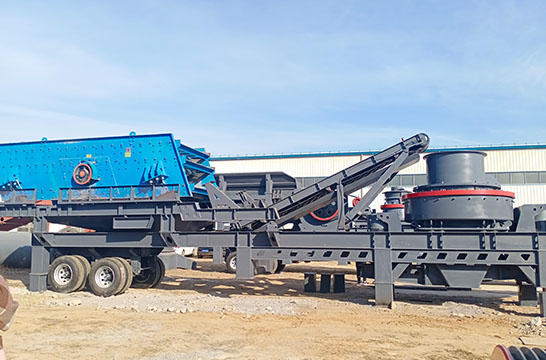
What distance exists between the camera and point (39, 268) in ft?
39.0

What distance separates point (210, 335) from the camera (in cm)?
754

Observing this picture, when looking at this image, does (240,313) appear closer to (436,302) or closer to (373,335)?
(373,335)

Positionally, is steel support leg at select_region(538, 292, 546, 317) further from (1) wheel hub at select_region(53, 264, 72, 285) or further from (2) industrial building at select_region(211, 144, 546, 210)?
(2) industrial building at select_region(211, 144, 546, 210)

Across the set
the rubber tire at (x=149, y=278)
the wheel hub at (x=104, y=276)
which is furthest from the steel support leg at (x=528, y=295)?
the wheel hub at (x=104, y=276)

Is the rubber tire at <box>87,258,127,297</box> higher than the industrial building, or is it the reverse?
the industrial building

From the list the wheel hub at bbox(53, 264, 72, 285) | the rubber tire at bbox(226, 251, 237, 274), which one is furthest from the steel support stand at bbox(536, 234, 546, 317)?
the wheel hub at bbox(53, 264, 72, 285)

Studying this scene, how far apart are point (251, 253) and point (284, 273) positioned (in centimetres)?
670

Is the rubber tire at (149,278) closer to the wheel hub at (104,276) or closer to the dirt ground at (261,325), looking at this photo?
the dirt ground at (261,325)

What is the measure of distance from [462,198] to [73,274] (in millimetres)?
9368

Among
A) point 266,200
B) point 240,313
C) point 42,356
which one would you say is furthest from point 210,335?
point 266,200

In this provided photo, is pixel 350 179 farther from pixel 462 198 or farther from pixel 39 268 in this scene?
pixel 39 268

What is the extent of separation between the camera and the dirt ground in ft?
21.7

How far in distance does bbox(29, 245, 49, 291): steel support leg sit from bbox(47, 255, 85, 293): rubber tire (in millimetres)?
216

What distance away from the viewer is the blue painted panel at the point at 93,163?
435 inches
